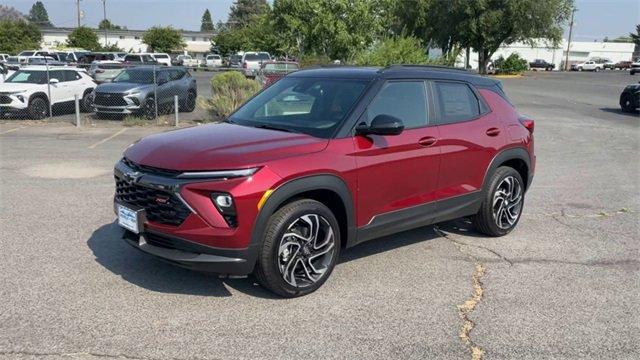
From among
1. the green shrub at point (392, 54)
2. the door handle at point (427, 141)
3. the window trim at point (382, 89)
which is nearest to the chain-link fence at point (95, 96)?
the green shrub at point (392, 54)

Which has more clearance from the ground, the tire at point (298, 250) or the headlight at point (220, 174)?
the headlight at point (220, 174)

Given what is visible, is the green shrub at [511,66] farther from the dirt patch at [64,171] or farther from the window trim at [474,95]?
the window trim at [474,95]

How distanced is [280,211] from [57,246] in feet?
8.56

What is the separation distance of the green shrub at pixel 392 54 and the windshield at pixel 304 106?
12957 mm

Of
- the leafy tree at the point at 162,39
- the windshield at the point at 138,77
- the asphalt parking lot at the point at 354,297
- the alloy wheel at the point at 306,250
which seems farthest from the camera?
the leafy tree at the point at 162,39

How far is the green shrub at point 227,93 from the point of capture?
1641cm

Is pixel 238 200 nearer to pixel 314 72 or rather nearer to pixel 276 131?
pixel 276 131

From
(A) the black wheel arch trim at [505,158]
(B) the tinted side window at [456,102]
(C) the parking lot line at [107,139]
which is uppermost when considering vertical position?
(B) the tinted side window at [456,102]

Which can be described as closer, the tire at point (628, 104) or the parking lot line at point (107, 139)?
the parking lot line at point (107, 139)

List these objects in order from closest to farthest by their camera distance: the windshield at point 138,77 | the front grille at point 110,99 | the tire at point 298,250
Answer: the tire at point 298,250 < the front grille at point 110,99 < the windshield at point 138,77

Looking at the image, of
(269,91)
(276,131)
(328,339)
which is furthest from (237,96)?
(328,339)

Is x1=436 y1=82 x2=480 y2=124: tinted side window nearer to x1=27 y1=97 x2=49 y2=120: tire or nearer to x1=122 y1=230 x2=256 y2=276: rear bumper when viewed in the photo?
x1=122 y1=230 x2=256 y2=276: rear bumper

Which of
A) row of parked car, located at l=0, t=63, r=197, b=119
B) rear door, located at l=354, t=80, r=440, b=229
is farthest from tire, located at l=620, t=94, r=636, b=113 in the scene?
rear door, located at l=354, t=80, r=440, b=229

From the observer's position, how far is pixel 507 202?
6.24 metres
